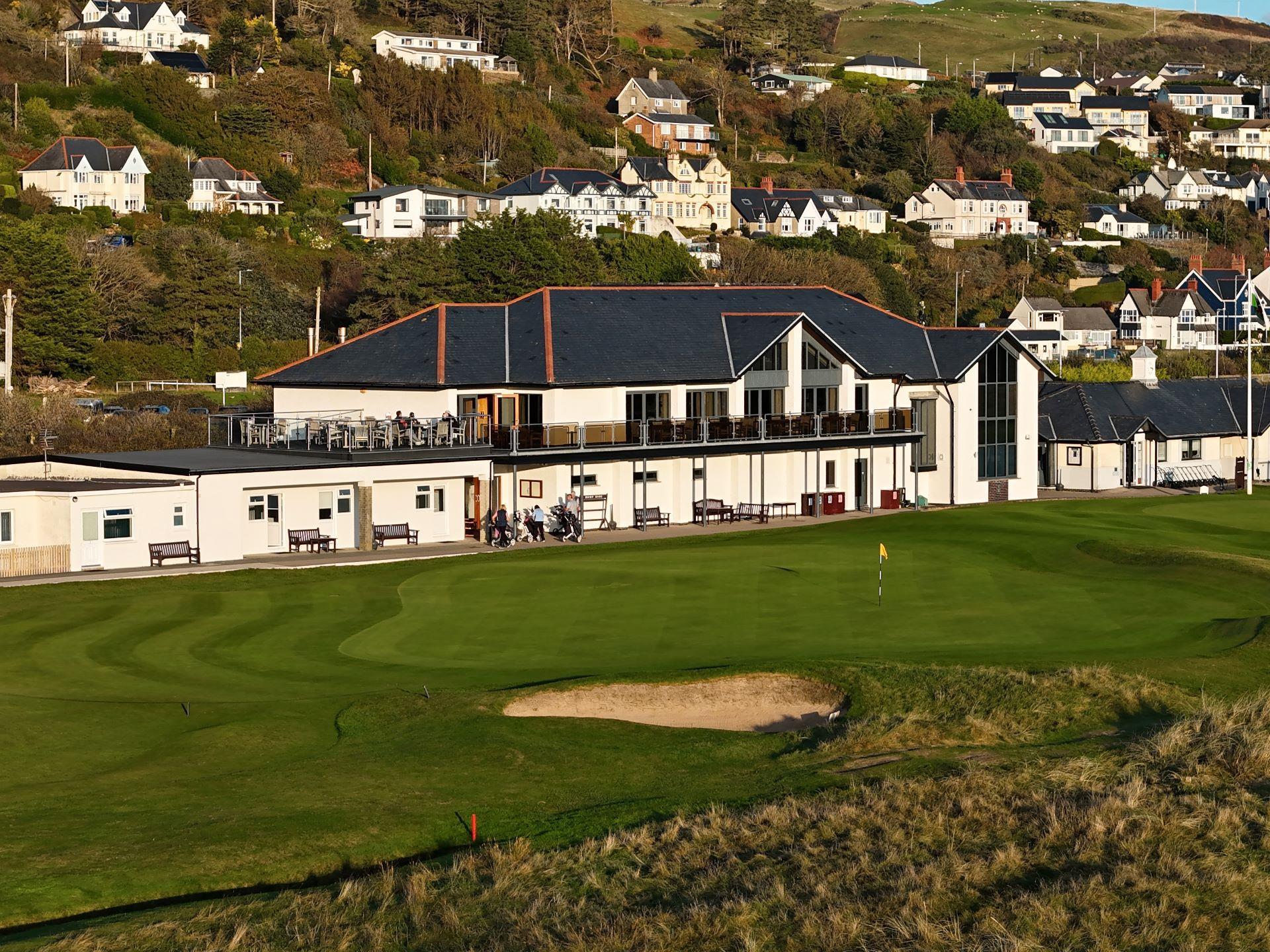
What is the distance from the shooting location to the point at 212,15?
167 meters

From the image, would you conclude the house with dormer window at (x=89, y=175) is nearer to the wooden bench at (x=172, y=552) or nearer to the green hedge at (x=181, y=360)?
the green hedge at (x=181, y=360)

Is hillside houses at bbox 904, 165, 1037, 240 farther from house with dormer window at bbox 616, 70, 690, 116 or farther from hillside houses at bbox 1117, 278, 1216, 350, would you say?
house with dormer window at bbox 616, 70, 690, 116

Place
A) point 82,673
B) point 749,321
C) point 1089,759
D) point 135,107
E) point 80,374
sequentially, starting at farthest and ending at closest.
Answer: point 135,107
point 80,374
point 749,321
point 82,673
point 1089,759

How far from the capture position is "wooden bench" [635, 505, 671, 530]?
55406 millimetres

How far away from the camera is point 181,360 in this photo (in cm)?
8575

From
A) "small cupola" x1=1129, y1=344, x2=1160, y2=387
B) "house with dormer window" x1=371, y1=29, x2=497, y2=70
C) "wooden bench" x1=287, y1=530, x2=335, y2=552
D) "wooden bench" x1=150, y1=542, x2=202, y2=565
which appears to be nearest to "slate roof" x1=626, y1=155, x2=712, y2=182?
"house with dormer window" x1=371, y1=29, x2=497, y2=70

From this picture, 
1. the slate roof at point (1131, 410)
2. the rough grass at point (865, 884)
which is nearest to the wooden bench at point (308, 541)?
the rough grass at point (865, 884)

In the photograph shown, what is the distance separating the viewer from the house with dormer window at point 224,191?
117562 mm

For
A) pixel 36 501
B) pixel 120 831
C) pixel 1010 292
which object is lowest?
pixel 120 831

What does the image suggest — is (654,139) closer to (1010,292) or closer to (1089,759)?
(1010,292)

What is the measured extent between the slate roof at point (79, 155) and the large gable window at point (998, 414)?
6927 cm

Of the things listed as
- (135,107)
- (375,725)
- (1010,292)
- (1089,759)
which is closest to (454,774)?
(375,725)

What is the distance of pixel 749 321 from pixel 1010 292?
94.8 meters

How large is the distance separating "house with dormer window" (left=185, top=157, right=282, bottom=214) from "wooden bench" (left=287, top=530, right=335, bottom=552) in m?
72.6
